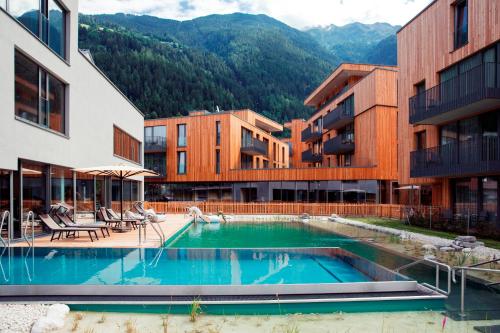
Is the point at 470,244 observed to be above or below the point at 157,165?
below

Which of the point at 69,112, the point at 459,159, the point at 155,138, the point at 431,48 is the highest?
the point at 431,48

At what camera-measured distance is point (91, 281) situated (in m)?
7.37

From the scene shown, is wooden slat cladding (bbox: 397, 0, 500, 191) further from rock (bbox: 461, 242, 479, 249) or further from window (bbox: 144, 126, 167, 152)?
window (bbox: 144, 126, 167, 152)

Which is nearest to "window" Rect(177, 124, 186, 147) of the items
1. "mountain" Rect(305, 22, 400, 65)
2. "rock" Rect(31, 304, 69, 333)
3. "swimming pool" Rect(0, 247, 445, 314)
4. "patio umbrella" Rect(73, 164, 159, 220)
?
"patio umbrella" Rect(73, 164, 159, 220)

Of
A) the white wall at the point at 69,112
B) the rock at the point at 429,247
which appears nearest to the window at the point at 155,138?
the white wall at the point at 69,112

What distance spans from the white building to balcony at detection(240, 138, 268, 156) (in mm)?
17186

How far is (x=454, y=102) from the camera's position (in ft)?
50.8

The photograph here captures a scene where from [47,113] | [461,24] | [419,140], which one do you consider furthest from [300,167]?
[47,113]

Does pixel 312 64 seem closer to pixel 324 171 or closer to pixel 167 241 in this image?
pixel 324 171

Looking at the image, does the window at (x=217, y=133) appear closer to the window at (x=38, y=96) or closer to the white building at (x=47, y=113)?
the white building at (x=47, y=113)

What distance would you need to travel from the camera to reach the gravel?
16.7 ft

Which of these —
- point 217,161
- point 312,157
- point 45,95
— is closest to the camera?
point 45,95

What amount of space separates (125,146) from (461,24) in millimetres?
16523

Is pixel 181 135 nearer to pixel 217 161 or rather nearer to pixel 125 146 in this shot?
pixel 217 161
